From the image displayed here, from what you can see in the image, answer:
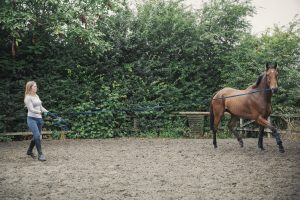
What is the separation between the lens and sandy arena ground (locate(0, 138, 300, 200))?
589cm

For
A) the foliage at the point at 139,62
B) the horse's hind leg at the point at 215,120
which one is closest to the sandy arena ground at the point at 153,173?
the horse's hind leg at the point at 215,120

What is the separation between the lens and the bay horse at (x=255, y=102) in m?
9.59

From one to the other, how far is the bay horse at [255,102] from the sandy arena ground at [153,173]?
783mm

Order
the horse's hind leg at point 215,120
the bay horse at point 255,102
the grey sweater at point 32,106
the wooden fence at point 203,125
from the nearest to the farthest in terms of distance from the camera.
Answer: the grey sweater at point 32,106 → the bay horse at point 255,102 → the horse's hind leg at point 215,120 → the wooden fence at point 203,125

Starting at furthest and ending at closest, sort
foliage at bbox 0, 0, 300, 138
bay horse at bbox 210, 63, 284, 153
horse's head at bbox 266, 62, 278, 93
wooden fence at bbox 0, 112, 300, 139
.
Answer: foliage at bbox 0, 0, 300, 138
wooden fence at bbox 0, 112, 300, 139
bay horse at bbox 210, 63, 284, 153
horse's head at bbox 266, 62, 278, 93

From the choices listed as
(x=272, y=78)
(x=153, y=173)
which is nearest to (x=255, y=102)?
(x=272, y=78)

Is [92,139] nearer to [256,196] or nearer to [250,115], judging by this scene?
[250,115]

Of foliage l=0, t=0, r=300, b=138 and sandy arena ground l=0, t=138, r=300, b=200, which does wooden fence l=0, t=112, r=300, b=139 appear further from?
sandy arena ground l=0, t=138, r=300, b=200

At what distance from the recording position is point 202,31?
15680 millimetres

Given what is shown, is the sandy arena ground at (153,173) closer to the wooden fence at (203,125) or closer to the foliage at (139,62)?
the wooden fence at (203,125)

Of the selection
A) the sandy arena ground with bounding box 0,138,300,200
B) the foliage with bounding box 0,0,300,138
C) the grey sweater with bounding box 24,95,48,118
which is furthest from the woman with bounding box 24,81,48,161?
the foliage with bounding box 0,0,300,138

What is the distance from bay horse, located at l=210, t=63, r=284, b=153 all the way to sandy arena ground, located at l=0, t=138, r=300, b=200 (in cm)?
78

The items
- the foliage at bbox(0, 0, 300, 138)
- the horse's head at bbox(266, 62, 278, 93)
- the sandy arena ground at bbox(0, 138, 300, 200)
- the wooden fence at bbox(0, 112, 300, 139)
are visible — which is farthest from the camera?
the foliage at bbox(0, 0, 300, 138)

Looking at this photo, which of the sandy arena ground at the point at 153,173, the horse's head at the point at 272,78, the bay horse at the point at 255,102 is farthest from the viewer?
the bay horse at the point at 255,102
